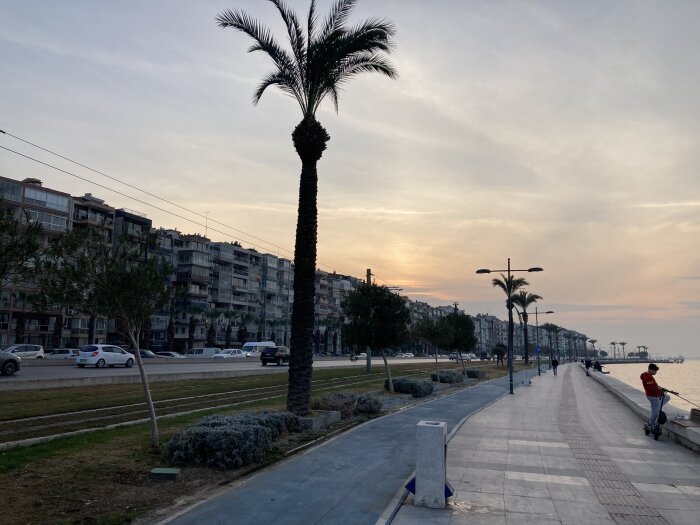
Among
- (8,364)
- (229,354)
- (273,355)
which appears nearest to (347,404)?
(8,364)

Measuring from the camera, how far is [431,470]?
7930 millimetres

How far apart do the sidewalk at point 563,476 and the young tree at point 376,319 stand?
8.69 metres

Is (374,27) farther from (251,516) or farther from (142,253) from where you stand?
(251,516)

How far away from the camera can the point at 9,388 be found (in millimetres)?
23109

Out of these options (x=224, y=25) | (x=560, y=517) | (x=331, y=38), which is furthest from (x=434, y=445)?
(x=224, y=25)

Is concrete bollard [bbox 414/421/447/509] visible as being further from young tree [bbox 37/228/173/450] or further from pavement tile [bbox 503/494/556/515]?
young tree [bbox 37/228/173/450]

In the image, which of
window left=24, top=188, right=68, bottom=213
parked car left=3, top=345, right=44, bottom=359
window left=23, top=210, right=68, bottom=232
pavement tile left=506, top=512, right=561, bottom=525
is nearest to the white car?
parked car left=3, top=345, right=44, bottom=359

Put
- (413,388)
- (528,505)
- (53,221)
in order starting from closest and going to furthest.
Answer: (528,505)
(413,388)
(53,221)

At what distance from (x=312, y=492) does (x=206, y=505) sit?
1659mm

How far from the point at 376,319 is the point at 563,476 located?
16.1m

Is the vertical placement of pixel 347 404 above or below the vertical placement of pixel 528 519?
above

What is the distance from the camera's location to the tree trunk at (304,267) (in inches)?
573

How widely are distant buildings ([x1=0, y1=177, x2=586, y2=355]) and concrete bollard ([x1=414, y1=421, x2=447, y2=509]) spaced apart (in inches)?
1467

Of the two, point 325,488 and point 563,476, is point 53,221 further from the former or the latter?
point 563,476
